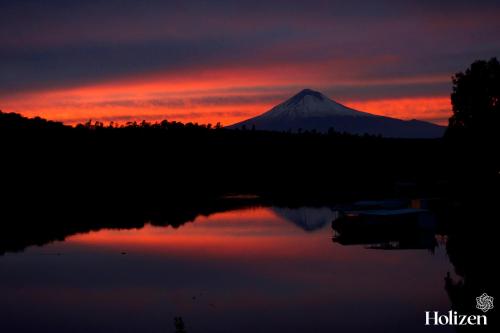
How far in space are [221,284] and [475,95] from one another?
41855 mm

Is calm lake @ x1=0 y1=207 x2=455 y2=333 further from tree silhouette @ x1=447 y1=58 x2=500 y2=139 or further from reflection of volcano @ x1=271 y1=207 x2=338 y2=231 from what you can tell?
tree silhouette @ x1=447 y1=58 x2=500 y2=139

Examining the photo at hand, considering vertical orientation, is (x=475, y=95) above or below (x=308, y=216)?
above

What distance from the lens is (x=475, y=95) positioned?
6650 cm

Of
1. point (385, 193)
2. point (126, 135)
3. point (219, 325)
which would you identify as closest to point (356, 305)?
point (219, 325)

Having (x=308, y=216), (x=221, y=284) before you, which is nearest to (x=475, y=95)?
(x=308, y=216)

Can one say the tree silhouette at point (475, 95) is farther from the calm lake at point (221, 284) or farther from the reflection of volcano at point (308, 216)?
the calm lake at point (221, 284)

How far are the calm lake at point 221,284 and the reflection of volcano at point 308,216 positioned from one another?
20.8ft

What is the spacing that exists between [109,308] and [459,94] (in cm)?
4791

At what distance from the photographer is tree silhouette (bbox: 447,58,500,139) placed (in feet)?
216

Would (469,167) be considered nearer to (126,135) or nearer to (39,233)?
(39,233)

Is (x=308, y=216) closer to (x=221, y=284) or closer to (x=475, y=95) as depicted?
(x=475, y=95)

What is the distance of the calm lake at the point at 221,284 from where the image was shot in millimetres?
25547

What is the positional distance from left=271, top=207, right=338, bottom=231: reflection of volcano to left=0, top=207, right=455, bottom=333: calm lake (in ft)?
20.8

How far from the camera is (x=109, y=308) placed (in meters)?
27.8
